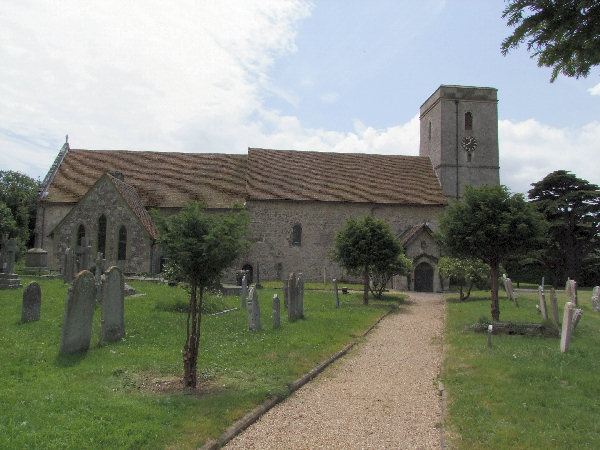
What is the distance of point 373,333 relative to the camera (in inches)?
539

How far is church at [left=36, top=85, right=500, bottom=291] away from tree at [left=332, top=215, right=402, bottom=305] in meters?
9.16

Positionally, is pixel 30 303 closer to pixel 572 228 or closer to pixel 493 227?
pixel 493 227

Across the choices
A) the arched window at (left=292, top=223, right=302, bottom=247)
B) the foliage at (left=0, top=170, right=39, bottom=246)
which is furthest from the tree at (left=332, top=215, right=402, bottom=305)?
the foliage at (left=0, top=170, right=39, bottom=246)

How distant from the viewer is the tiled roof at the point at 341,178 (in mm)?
33125

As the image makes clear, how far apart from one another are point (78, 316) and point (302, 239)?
24.0 m

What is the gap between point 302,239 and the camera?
32719 mm

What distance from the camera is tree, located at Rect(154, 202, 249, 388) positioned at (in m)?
7.76

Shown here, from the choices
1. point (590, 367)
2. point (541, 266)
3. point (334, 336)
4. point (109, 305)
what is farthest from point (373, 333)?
point (541, 266)

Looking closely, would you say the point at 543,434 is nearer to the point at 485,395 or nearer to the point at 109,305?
the point at 485,395

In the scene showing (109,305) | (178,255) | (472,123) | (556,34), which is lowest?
(109,305)

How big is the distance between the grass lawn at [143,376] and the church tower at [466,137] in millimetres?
24450

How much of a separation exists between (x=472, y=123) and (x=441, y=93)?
3324 mm

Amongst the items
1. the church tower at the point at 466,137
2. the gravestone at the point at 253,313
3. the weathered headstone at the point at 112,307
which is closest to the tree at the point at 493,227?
the gravestone at the point at 253,313

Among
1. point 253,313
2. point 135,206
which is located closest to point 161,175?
point 135,206
